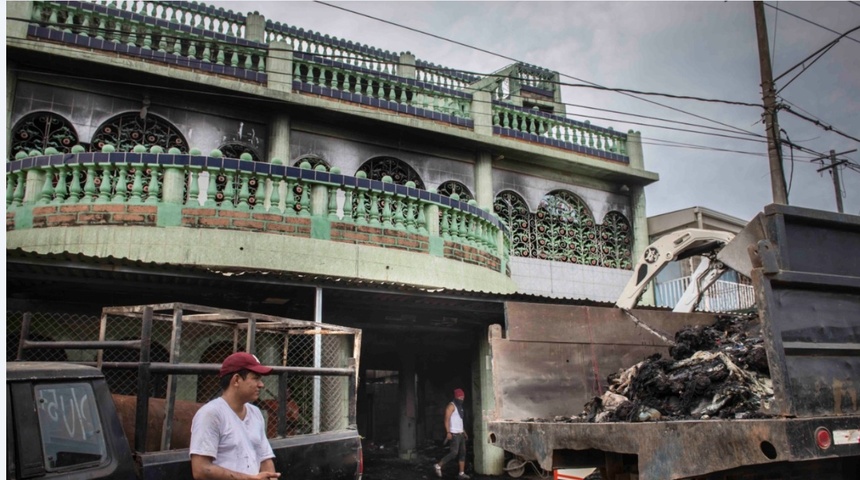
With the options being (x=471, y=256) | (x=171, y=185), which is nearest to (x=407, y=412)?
(x=471, y=256)

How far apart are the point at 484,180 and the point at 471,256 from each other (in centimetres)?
396

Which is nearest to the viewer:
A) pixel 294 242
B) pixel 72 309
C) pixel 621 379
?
pixel 621 379

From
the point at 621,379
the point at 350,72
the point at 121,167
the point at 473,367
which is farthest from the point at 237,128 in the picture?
the point at 621,379

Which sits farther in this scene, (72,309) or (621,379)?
(72,309)

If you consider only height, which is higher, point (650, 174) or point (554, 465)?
point (650, 174)

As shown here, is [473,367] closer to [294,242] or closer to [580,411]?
[294,242]

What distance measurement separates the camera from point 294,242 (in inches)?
332

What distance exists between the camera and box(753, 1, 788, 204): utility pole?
13.1 meters

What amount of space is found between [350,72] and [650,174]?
726 centimetres

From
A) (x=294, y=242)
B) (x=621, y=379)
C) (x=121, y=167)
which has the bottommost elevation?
(x=621, y=379)

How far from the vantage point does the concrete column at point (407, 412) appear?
12422mm

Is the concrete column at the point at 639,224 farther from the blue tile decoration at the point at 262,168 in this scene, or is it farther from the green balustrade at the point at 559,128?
the blue tile decoration at the point at 262,168

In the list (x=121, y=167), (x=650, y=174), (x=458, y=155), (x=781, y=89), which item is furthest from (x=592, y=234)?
(x=121, y=167)

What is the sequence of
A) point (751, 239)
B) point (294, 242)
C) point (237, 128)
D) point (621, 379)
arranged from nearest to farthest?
1. point (751, 239)
2. point (621, 379)
3. point (294, 242)
4. point (237, 128)
